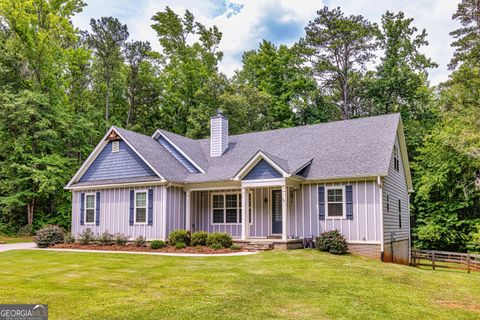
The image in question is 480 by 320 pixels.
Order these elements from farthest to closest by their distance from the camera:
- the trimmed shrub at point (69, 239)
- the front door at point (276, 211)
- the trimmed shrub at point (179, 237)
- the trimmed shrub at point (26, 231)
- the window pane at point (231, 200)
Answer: the trimmed shrub at point (26, 231) → the trimmed shrub at point (69, 239) → the window pane at point (231, 200) → the front door at point (276, 211) → the trimmed shrub at point (179, 237)

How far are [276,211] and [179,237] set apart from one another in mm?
4406

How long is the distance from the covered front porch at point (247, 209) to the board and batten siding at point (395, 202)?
141 inches

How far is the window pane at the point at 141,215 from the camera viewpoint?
63.8ft

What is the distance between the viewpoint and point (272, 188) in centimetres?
1862

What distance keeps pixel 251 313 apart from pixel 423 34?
112ft

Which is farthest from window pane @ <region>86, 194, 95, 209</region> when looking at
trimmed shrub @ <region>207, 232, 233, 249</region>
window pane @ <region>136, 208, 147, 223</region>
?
trimmed shrub @ <region>207, 232, 233, 249</region>

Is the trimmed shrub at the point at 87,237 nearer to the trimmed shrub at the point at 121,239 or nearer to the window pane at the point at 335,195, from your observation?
the trimmed shrub at the point at 121,239

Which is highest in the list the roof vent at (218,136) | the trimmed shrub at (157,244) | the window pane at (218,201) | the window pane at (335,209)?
the roof vent at (218,136)

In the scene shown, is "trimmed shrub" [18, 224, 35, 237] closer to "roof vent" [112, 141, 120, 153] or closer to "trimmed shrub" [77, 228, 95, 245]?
"trimmed shrub" [77, 228, 95, 245]

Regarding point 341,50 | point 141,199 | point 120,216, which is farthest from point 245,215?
point 341,50

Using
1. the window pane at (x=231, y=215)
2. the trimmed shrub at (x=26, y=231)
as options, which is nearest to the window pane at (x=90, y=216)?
the window pane at (x=231, y=215)

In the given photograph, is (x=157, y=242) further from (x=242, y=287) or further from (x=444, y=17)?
(x=444, y=17)

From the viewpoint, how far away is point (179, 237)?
17.6 meters

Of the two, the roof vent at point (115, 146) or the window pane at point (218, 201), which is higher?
the roof vent at point (115, 146)
